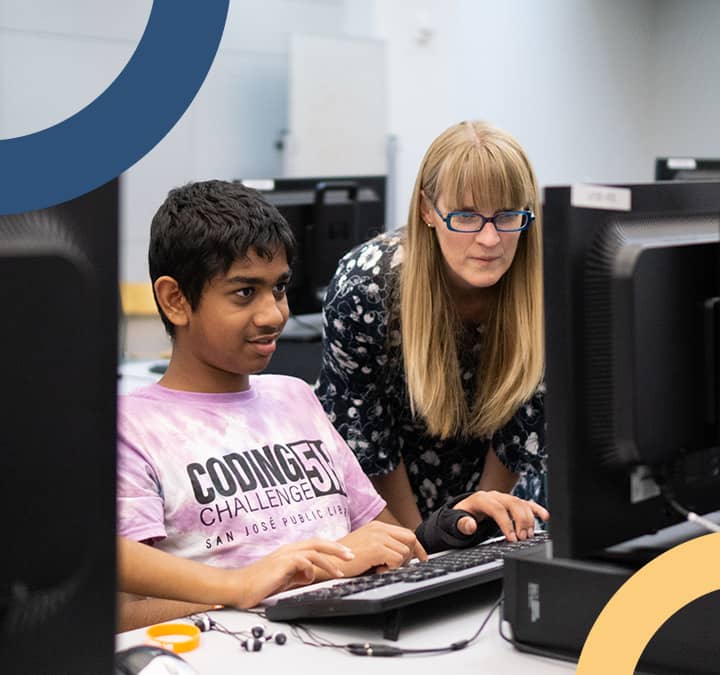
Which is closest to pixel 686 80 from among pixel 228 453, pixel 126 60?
pixel 126 60

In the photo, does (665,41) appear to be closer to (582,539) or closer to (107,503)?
(582,539)

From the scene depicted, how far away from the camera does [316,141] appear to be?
5.62 meters

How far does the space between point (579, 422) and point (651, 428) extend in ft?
0.19

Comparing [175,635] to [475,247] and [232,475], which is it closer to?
[232,475]

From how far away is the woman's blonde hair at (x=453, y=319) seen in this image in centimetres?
188

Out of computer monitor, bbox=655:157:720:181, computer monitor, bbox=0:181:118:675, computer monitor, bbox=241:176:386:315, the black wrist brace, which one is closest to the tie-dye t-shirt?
the black wrist brace

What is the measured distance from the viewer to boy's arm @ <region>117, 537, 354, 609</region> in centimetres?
128

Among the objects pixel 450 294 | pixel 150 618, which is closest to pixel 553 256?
pixel 150 618

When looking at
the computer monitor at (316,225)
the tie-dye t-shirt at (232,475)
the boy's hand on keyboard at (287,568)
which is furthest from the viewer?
the computer monitor at (316,225)

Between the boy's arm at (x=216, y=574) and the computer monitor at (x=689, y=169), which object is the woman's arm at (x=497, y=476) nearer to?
the boy's arm at (x=216, y=574)

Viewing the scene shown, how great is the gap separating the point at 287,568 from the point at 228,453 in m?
0.25

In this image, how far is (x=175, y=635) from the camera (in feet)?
3.86

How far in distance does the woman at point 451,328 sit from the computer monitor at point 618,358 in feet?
2.61

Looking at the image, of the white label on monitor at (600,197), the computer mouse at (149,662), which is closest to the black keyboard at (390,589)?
the computer mouse at (149,662)
